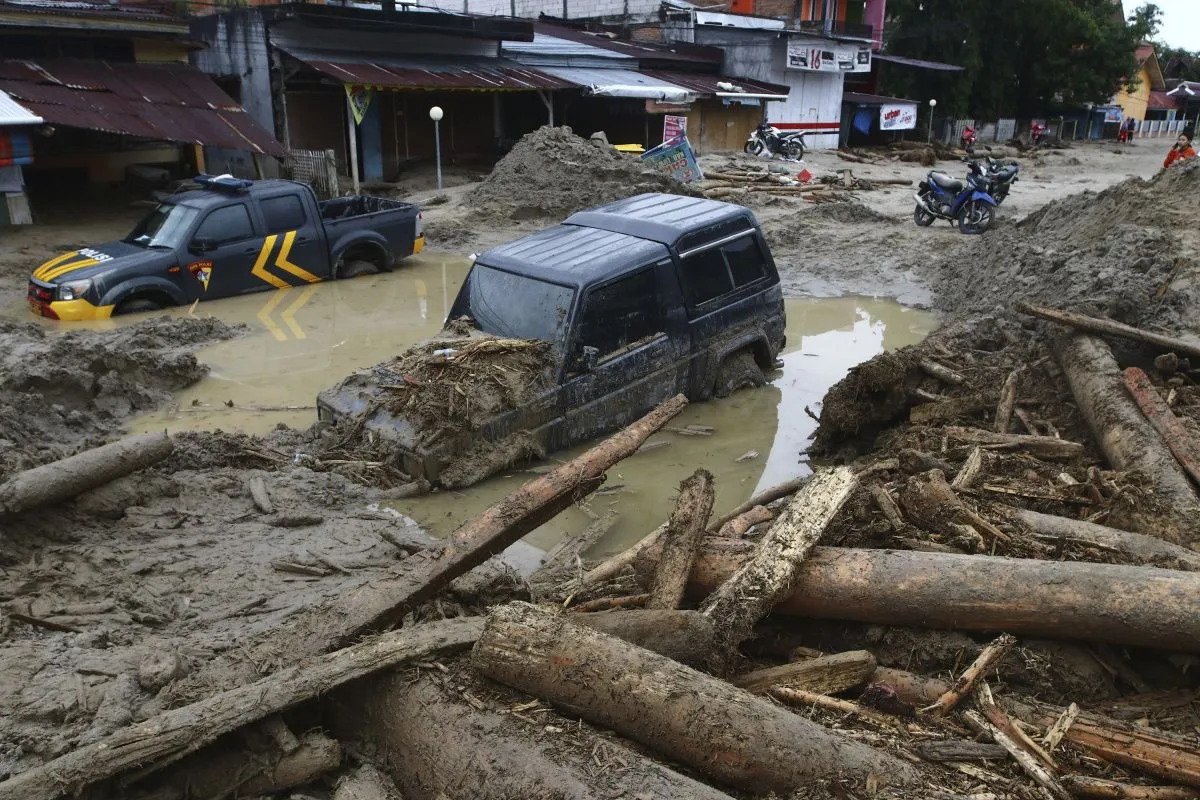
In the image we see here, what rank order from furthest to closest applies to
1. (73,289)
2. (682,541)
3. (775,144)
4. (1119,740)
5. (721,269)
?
(775,144) → (73,289) → (721,269) → (682,541) → (1119,740)

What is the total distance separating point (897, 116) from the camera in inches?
1646

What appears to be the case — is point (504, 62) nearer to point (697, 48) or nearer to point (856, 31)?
point (697, 48)

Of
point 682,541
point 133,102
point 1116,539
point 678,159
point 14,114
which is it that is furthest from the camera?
point 678,159

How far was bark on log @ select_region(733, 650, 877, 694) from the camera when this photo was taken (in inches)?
151

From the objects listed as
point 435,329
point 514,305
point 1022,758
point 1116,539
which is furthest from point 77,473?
point 435,329

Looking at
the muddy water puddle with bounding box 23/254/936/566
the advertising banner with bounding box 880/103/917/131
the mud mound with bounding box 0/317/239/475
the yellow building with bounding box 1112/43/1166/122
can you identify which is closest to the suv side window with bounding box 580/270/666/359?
the muddy water puddle with bounding box 23/254/936/566

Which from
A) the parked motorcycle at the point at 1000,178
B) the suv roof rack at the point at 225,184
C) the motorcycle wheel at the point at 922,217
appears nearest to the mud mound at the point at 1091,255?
the motorcycle wheel at the point at 922,217

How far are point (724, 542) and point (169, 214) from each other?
36.9 feet

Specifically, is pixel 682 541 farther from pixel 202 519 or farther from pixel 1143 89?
pixel 1143 89

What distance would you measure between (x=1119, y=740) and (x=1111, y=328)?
17.3 feet

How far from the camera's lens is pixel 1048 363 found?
26.5ft

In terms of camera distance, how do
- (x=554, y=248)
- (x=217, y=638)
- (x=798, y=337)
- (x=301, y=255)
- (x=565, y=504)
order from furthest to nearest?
(x=301, y=255), (x=798, y=337), (x=554, y=248), (x=565, y=504), (x=217, y=638)

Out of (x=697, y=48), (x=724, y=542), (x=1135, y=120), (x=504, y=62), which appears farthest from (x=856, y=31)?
(x=724, y=542)

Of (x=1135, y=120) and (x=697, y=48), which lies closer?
(x=697, y=48)
